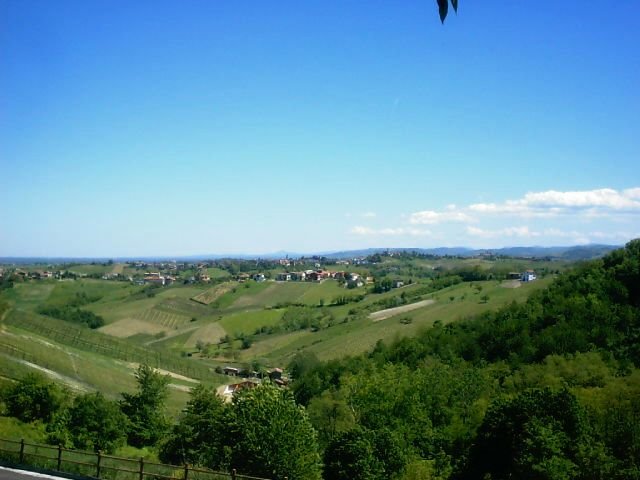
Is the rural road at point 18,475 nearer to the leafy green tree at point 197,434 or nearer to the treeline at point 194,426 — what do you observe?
the treeline at point 194,426

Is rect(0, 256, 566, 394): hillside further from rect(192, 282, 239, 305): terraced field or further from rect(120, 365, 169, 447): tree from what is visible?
rect(120, 365, 169, 447): tree

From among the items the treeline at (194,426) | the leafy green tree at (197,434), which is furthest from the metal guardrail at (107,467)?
the leafy green tree at (197,434)

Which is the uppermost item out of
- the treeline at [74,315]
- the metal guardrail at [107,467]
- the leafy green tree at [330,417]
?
the metal guardrail at [107,467]

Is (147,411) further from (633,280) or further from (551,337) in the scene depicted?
(633,280)

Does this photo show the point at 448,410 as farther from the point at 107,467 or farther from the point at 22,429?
the point at 107,467

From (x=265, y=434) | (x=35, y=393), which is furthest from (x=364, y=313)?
(x=265, y=434)

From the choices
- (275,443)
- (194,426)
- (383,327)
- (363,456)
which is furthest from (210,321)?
(275,443)
